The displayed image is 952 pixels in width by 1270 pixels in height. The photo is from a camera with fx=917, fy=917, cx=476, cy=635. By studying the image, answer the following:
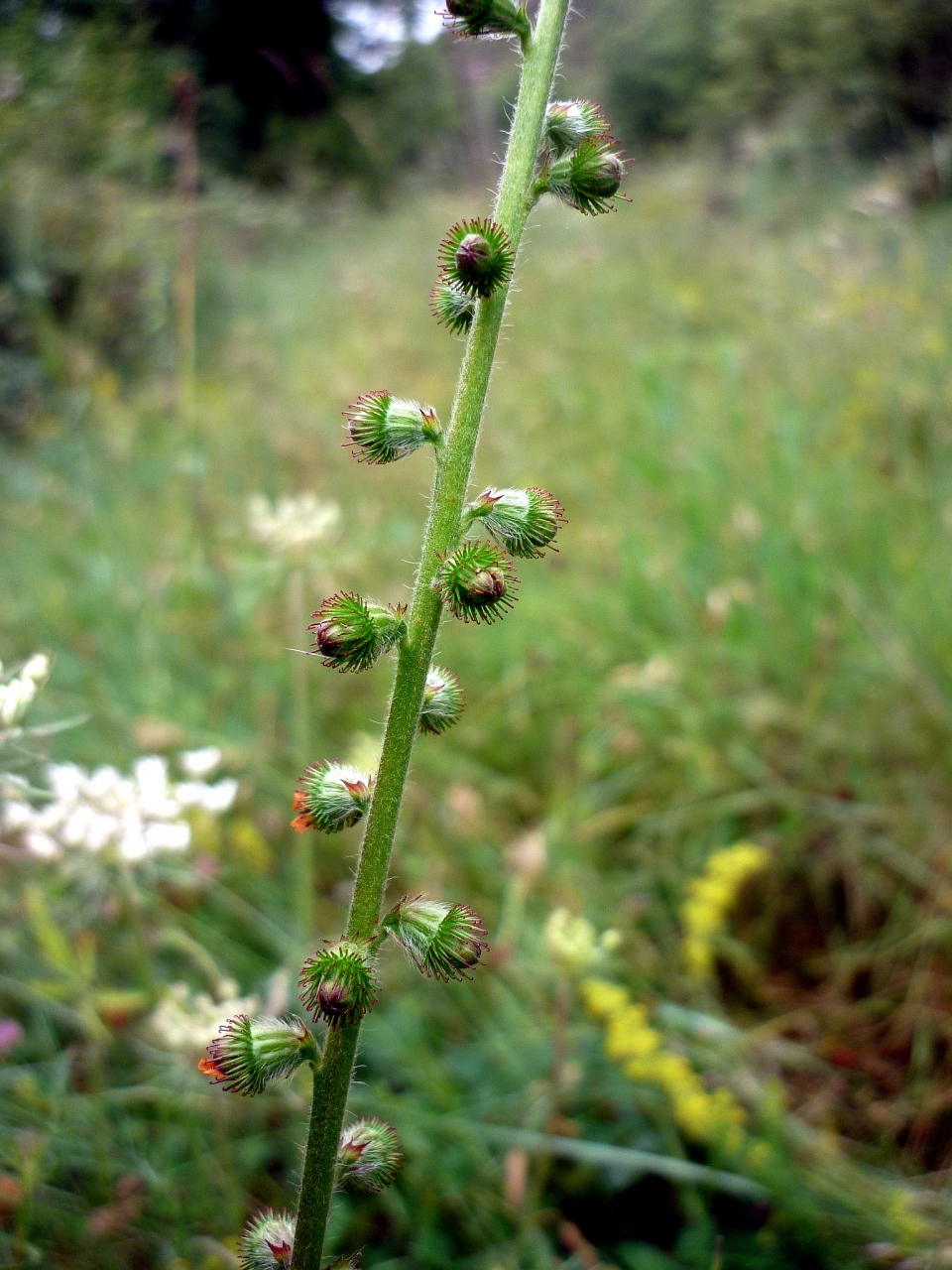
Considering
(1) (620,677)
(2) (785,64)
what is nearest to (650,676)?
(1) (620,677)

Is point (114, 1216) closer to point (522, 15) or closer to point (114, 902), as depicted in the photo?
point (114, 902)

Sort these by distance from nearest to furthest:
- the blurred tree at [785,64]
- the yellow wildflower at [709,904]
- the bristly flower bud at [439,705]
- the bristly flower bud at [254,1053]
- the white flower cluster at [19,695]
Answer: the bristly flower bud at [254,1053], the bristly flower bud at [439,705], the white flower cluster at [19,695], the yellow wildflower at [709,904], the blurred tree at [785,64]

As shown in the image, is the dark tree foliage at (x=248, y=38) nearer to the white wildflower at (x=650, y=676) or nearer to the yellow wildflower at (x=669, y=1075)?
the white wildflower at (x=650, y=676)

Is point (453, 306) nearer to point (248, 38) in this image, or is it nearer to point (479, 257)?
point (479, 257)

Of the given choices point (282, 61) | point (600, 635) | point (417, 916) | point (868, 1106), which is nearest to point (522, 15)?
point (417, 916)

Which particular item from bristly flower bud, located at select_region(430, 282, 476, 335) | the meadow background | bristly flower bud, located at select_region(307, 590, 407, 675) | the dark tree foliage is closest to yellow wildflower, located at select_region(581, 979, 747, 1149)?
the meadow background

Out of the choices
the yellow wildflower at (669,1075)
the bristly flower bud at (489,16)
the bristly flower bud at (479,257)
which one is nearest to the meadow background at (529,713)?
the yellow wildflower at (669,1075)

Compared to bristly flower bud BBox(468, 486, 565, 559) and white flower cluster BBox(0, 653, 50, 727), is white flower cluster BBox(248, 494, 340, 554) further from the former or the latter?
bristly flower bud BBox(468, 486, 565, 559)
